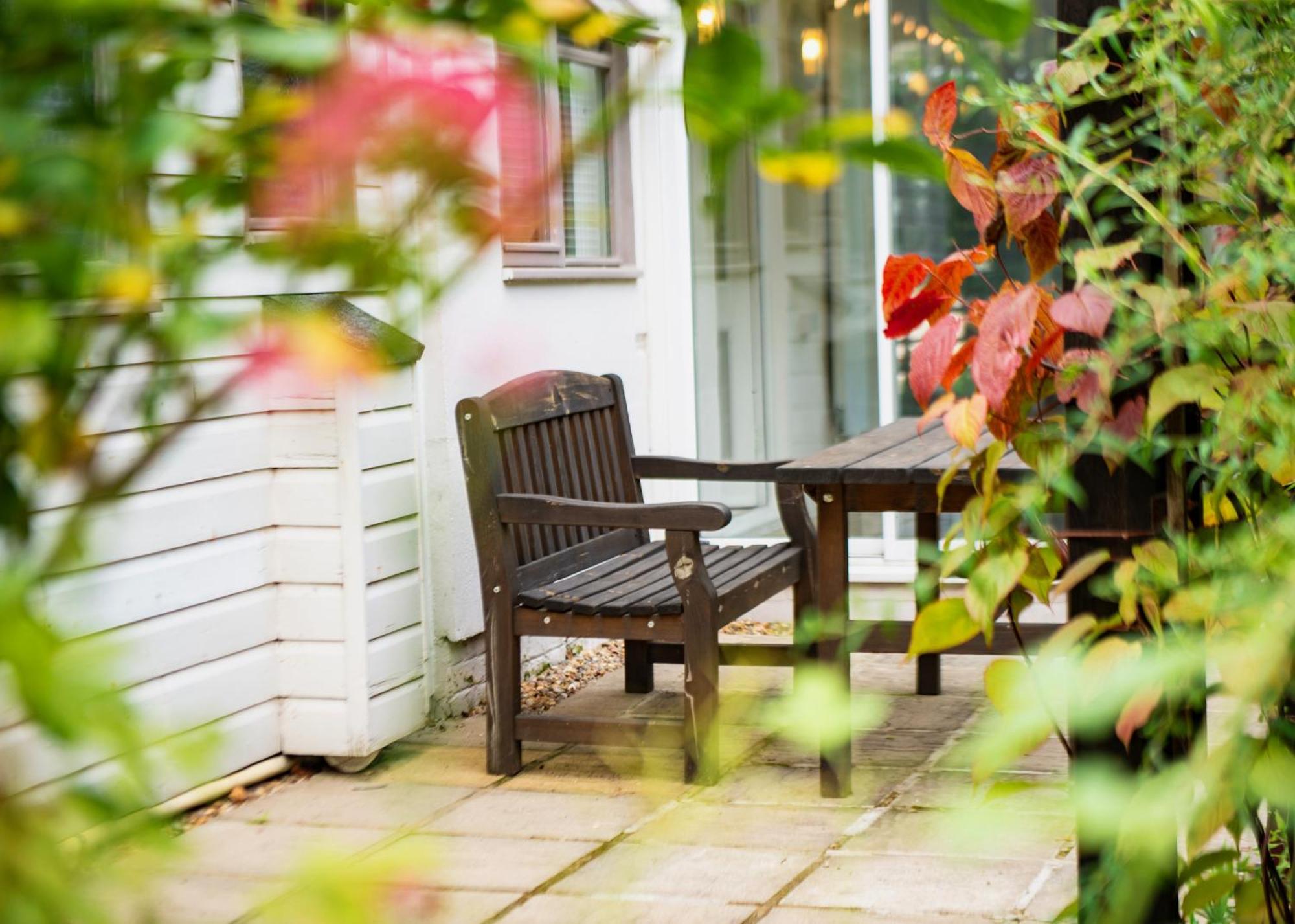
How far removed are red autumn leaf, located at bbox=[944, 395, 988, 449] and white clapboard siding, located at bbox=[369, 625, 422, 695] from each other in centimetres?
301

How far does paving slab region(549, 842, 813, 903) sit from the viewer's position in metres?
3.56

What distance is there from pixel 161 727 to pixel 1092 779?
406mm

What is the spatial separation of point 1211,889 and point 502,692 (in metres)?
3.03

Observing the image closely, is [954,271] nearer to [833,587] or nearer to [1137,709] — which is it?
[1137,709]

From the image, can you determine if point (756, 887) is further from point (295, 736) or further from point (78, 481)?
point (78, 481)

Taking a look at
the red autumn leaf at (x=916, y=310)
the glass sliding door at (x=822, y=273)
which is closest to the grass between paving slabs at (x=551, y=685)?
the glass sliding door at (x=822, y=273)

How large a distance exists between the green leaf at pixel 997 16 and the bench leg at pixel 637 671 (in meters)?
4.92

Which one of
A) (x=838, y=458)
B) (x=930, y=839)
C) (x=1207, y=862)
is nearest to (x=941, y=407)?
(x=1207, y=862)

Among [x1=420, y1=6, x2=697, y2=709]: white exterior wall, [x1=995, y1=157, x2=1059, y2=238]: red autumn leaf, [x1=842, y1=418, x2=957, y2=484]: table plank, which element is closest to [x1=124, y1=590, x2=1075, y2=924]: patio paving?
[x1=420, y1=6, x2=697, y2=709]: white exterior wall

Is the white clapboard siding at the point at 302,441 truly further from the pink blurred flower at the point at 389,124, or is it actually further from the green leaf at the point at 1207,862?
the pink blurred flower at the point at 389,124

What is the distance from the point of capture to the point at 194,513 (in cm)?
429

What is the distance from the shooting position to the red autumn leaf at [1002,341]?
1751mm

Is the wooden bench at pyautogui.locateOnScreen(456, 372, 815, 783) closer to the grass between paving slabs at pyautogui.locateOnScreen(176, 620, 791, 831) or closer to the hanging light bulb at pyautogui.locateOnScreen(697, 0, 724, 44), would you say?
the grass between paving slabs at pyautogui.locateOnScreen(176, 620, 791, 831)

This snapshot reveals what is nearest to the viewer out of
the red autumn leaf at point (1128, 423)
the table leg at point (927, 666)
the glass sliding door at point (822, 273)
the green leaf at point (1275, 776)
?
the green leaf at point (1275, 776)
